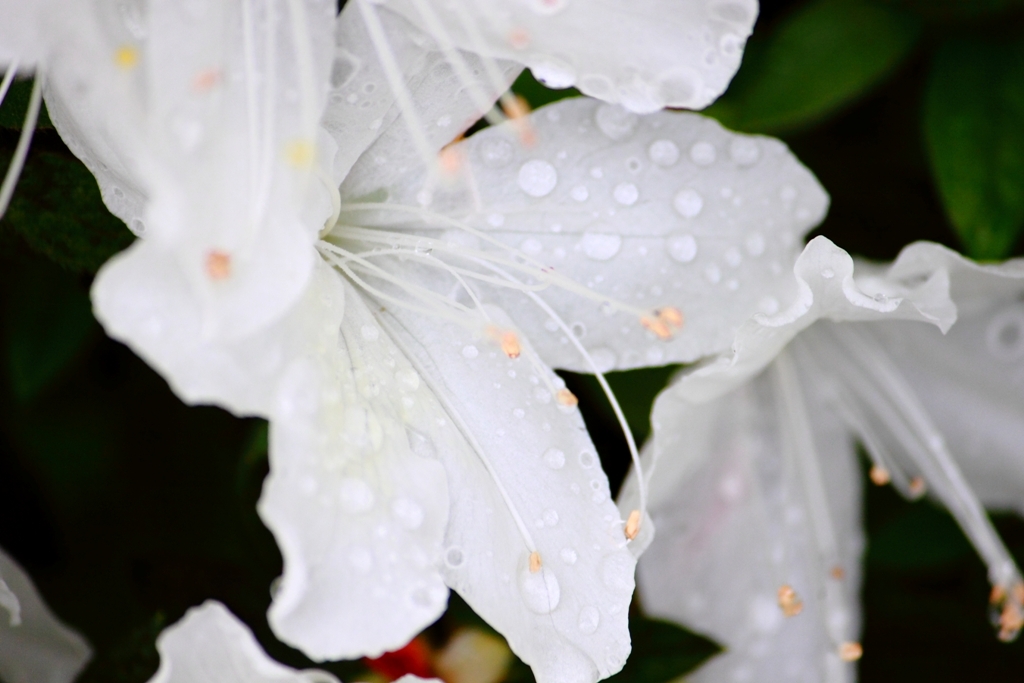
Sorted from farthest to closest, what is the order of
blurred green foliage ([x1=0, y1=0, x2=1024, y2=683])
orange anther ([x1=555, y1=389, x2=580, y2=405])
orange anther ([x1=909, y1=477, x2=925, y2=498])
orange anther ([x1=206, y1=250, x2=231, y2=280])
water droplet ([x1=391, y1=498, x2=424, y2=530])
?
orange anther ([x1=909, y1=477, x2=925, y2=498]), blurred green foliage ([x1=0, y1=0, x2=1024, y2=683]), orange anther ([x1=555, y1=389, x2=580, y2=405]), water droplet ([x1=391, y1=498, x2=424, y2=530]), orange anther ([x1=206, y1=250, x2=231, y2=280])

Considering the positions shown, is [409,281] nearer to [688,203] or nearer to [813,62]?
[688,203]

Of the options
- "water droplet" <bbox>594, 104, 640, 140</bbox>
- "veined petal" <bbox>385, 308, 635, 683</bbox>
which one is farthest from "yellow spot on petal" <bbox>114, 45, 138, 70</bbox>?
"water droplet" <bbox>594, 104, 640, 140</bbox>

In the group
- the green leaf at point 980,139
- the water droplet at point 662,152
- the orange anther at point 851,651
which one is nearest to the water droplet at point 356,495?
the water droplet at point 662,152

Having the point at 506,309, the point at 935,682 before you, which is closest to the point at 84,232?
the point at 506,309

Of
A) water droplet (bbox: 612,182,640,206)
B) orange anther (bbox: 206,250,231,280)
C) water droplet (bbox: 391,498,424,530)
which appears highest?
orange anther (bbox: 206,250,231,280)

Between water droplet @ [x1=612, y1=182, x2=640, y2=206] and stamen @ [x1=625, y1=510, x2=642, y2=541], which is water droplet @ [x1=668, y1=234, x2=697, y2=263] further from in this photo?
stamen @ [x1=625, y1=510, x2=642, y2=541]

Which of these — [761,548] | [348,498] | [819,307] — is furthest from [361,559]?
[761,548]
